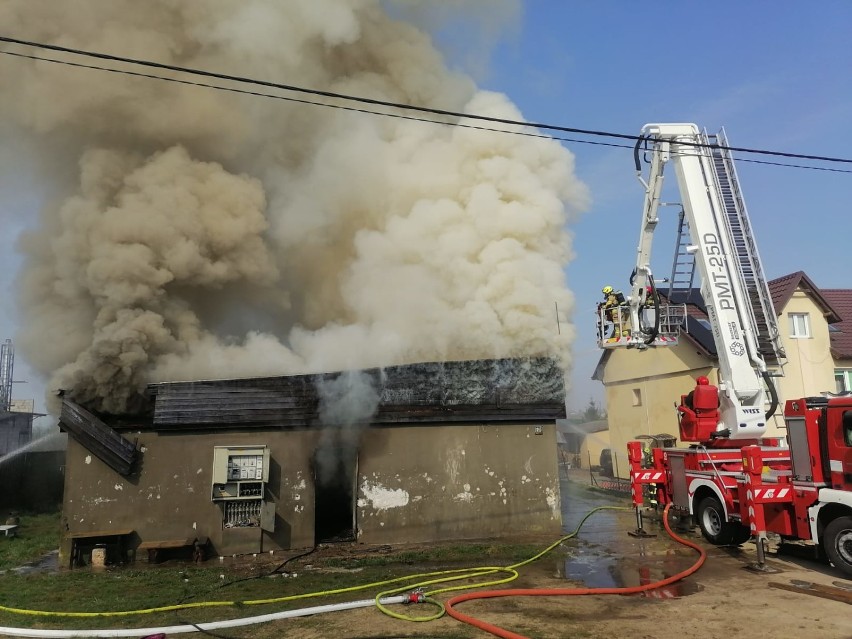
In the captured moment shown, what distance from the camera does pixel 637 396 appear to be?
918 inches

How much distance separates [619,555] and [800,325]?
15132 millimetres

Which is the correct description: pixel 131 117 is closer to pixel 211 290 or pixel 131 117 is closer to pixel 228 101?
pixel 228 101

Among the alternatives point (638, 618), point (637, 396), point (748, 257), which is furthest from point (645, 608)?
point (637, 396)

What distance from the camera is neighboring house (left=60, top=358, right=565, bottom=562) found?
10.8m

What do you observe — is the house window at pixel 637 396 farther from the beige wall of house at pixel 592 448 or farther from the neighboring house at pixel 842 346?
the beige wall of house at pixel 592 448

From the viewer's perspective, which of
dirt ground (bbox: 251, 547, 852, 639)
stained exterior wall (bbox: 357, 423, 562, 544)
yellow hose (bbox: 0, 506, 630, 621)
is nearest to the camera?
dirt ground (bbox: 251, 547, 852, 639)

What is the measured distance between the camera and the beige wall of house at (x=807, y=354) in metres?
19.8

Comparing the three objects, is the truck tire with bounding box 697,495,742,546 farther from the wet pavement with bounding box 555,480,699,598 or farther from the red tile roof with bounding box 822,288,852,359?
the red tile roof with bounding box 822,288,852,359

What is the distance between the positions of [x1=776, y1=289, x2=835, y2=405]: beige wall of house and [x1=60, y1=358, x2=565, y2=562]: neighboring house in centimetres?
1231

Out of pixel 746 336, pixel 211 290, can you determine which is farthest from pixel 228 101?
pixel 746 336

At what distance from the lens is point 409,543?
37.9 feet

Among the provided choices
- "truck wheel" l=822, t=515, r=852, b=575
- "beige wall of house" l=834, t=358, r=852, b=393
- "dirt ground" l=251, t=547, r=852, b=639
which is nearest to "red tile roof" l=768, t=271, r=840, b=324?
"beige wall of house" l=834, t=358, r=852, b=393

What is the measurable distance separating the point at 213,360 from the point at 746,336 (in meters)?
11.4

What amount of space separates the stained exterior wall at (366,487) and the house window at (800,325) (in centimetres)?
1311
